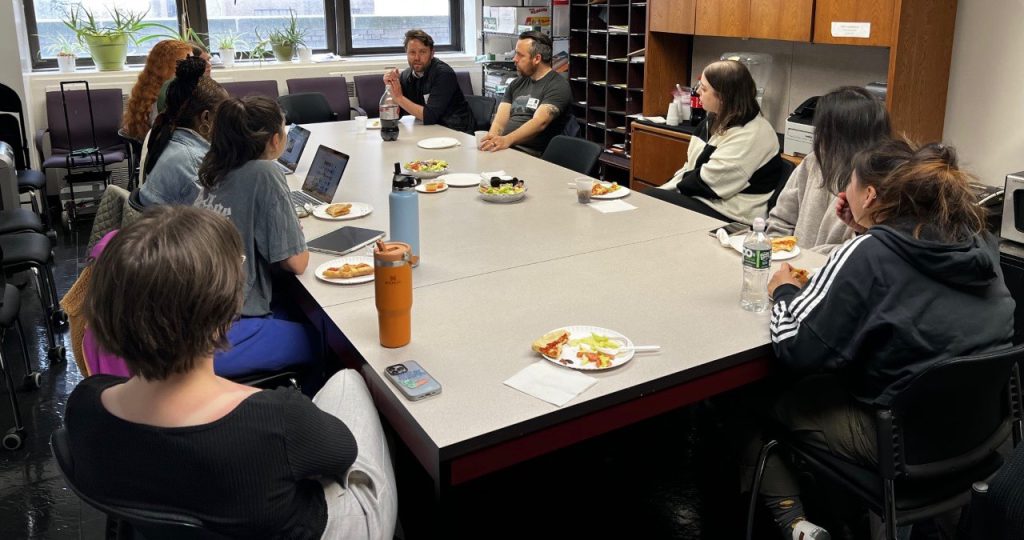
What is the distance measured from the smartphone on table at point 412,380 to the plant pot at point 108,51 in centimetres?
556

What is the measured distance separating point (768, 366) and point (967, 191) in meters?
0.56

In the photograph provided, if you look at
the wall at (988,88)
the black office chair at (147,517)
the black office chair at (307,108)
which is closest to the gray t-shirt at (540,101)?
the black office chair at (307,108)

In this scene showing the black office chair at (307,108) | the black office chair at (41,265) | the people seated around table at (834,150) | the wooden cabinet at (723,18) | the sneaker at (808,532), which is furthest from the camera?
the black office chair at (307,108)

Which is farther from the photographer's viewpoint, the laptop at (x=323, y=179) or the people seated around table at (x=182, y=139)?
the laptop at (x=323, y=179)

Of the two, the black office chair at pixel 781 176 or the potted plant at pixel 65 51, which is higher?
the potted plant at pixel 65 51

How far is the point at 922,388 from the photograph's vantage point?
5.31ft

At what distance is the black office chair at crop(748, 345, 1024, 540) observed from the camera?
1.62 meters

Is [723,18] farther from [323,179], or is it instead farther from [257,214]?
[257,214]

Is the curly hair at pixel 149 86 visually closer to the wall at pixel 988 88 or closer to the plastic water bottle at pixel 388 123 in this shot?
the plastic water bottle at pixel 388 123

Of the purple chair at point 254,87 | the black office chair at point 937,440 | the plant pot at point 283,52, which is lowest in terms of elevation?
the black office chair at point 937,440

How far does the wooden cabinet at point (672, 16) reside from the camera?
5.01m

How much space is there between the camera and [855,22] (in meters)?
3.88

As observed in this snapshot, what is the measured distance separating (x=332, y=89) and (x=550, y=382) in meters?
5.53

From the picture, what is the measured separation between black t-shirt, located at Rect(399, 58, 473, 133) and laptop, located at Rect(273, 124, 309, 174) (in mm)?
1325
